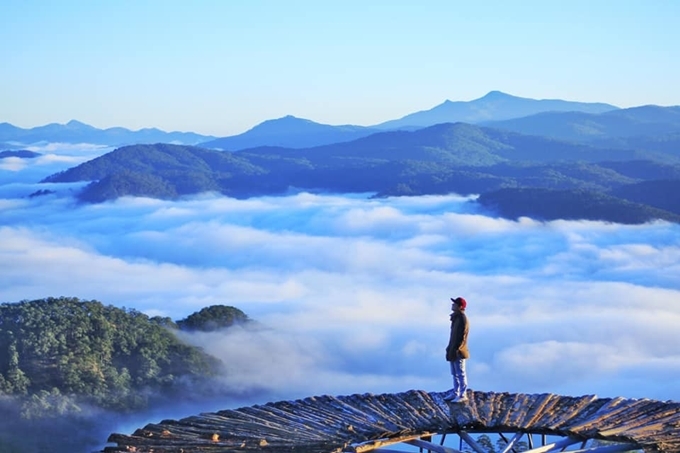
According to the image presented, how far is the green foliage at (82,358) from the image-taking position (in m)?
32.9

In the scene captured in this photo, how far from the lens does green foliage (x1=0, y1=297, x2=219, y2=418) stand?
1297 inches

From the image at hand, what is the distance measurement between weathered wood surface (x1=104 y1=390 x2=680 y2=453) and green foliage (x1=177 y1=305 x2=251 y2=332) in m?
36.9

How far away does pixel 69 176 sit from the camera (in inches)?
7279

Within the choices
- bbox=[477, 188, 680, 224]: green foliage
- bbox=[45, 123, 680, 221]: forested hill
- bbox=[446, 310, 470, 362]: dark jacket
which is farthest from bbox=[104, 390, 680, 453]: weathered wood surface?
bbox=[45, 123, 680, 221]: forested hill

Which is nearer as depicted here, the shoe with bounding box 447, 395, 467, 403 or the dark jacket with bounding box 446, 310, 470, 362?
the dark jacket with bounding box 446, 310, 470, 362

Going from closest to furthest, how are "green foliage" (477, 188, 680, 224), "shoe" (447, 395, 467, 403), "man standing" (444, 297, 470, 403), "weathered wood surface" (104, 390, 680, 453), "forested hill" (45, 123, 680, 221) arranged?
"weathered wood surface" (104, 390, 680, 453)
"man standing" (444, 297, 470, 403)
"shoe" (447, 395, 467, 403)
"green foliage" (477, 188, 680, 224)
"forested hill" (45, 123, 680, 221)

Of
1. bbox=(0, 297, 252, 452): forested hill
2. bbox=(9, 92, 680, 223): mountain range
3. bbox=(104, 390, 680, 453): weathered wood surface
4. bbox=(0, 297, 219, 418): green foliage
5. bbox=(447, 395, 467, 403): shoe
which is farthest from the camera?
bbox=(9, 92, 680, 223): mountain range

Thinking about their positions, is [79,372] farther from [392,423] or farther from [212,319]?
[392,423]

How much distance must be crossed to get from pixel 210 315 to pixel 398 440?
41.6 m

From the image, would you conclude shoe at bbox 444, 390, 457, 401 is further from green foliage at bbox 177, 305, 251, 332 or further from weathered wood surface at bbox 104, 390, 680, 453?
green foliage at bbox 177, 305, 251, 332

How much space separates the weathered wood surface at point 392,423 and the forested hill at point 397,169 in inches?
3856

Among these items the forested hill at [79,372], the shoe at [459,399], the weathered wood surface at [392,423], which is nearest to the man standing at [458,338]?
the shoe at [459,399]

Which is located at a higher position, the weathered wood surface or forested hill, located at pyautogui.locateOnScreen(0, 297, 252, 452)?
forested hill, located at pyautogui.locateOnScreen(0, 297, 252, 452)

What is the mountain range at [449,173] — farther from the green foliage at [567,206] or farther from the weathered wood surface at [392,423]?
the weathered wood surface at [392,423]
